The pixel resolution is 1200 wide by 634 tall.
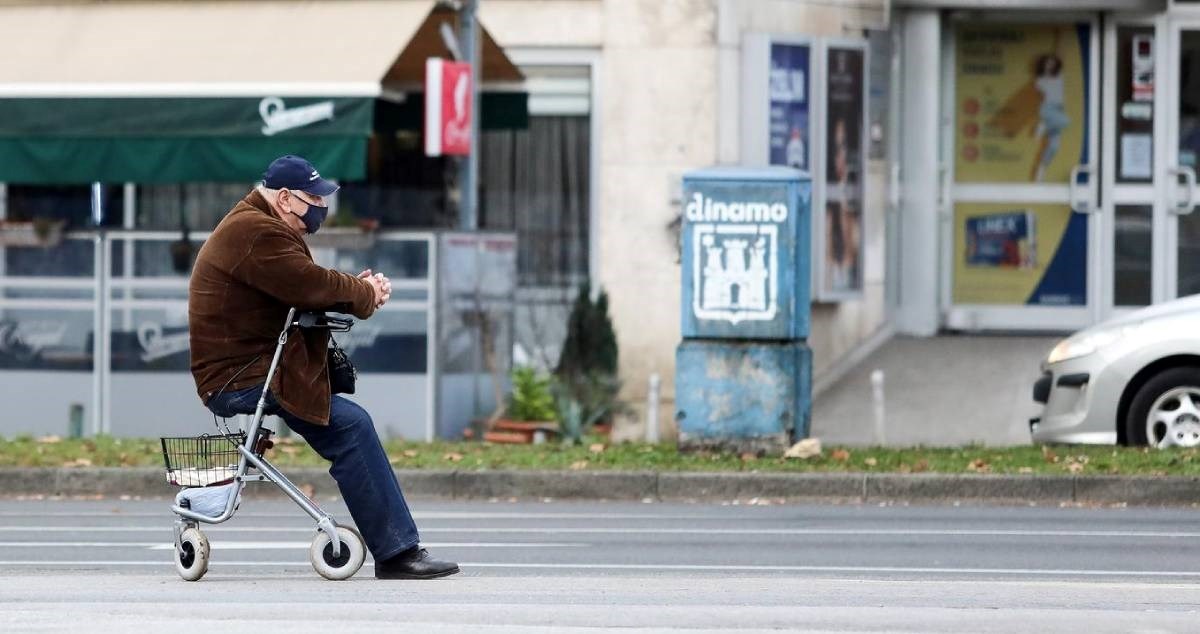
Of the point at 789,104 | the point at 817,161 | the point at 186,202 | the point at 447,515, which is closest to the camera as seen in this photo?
the point at 447,515

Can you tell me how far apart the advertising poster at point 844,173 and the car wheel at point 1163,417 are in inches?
191

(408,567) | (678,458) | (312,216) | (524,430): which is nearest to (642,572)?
(408,567)

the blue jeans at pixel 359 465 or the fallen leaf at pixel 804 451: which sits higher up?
the blue jeans at pixel 359 465

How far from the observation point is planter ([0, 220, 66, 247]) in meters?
17.3

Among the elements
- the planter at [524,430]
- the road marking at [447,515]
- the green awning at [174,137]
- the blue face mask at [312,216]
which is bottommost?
the road marking at [447,515]

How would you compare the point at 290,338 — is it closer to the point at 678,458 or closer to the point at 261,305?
the point at 261,305

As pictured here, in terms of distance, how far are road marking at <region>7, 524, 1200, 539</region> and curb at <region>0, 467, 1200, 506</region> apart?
158 cm

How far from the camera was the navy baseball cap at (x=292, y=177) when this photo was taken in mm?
8133

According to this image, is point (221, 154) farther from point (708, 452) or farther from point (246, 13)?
point (708, 452)

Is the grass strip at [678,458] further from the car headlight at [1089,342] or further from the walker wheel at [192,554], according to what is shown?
the walker wheel at [192,554]

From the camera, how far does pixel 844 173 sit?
18828 millimetres

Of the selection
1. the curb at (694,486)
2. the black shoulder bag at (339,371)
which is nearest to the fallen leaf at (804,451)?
the curb at (694,486)

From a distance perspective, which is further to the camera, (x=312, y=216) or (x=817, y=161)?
(x=817, y=161)

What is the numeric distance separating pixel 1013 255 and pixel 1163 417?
20.8ft
